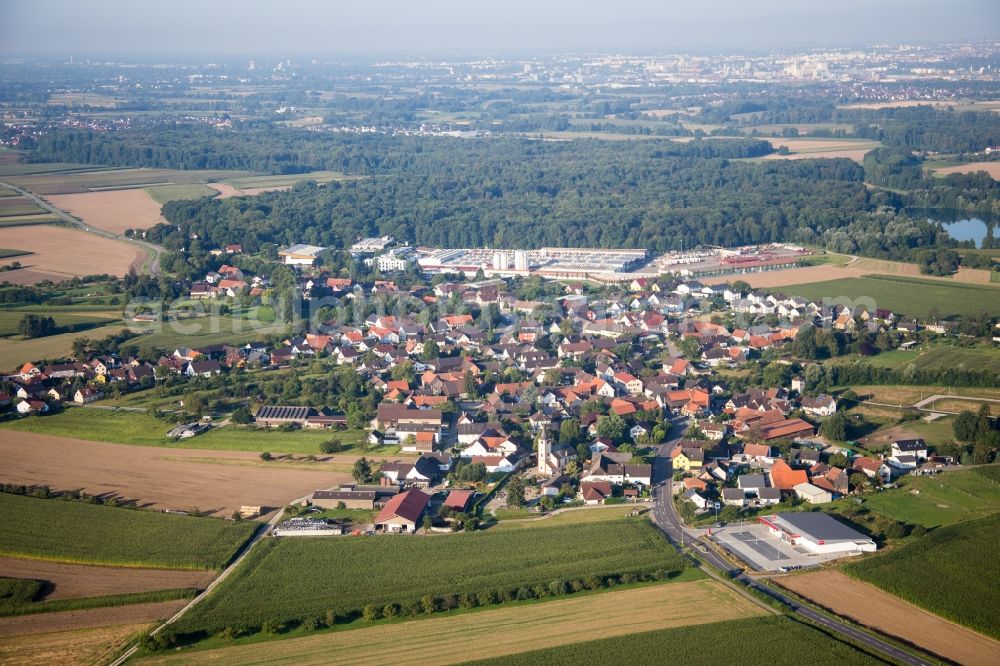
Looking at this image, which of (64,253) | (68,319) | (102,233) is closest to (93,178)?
(102,233)

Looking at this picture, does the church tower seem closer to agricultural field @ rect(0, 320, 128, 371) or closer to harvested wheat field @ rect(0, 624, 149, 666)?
harvested wheat field @ rect(0, 624, 149, 666)

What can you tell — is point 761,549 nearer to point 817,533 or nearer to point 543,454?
point 817,533

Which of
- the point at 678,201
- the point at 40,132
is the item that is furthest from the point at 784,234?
the point at 40,132

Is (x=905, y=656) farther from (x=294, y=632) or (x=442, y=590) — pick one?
(x=294, y=632)

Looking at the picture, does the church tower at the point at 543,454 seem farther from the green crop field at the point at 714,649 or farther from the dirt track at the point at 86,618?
the dirt track at the point at 86,618

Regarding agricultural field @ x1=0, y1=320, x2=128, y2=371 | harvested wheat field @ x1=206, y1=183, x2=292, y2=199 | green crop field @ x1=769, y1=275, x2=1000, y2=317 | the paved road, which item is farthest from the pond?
agricultural field @ x1=0, y1=320, x2=128, y2=371

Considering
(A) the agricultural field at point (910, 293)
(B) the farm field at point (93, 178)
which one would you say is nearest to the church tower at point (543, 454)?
(A) the agricultural field at point (910, 293)
